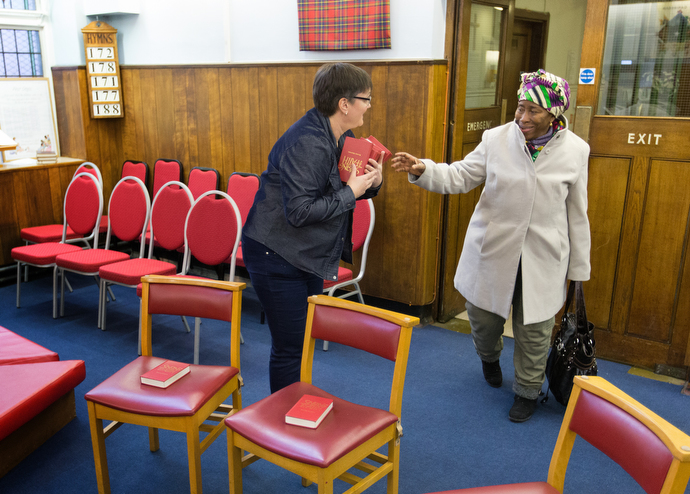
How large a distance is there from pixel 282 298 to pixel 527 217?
1.14m

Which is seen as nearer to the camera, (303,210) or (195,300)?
(303,210)

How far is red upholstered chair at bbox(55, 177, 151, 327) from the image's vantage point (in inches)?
152

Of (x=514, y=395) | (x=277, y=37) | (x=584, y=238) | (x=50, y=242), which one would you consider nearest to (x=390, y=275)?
(x=514, y=395)

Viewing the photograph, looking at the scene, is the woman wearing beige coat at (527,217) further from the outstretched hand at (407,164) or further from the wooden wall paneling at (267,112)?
the wooden wall paneling at (267,112)

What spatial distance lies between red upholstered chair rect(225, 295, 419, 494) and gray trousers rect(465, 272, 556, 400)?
3.35 ft

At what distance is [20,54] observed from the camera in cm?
521

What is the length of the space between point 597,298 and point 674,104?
1124mm

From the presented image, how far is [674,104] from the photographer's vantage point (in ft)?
9.95

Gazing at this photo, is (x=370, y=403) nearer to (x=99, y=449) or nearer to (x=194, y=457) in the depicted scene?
(x=194, y=457)

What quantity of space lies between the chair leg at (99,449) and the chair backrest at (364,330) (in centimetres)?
73

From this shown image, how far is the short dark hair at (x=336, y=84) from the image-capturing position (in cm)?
205

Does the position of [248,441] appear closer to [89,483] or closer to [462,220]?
[89,483]

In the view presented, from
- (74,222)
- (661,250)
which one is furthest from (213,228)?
(661,250)

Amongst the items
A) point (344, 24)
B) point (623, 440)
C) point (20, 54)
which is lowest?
point (623, 440)
